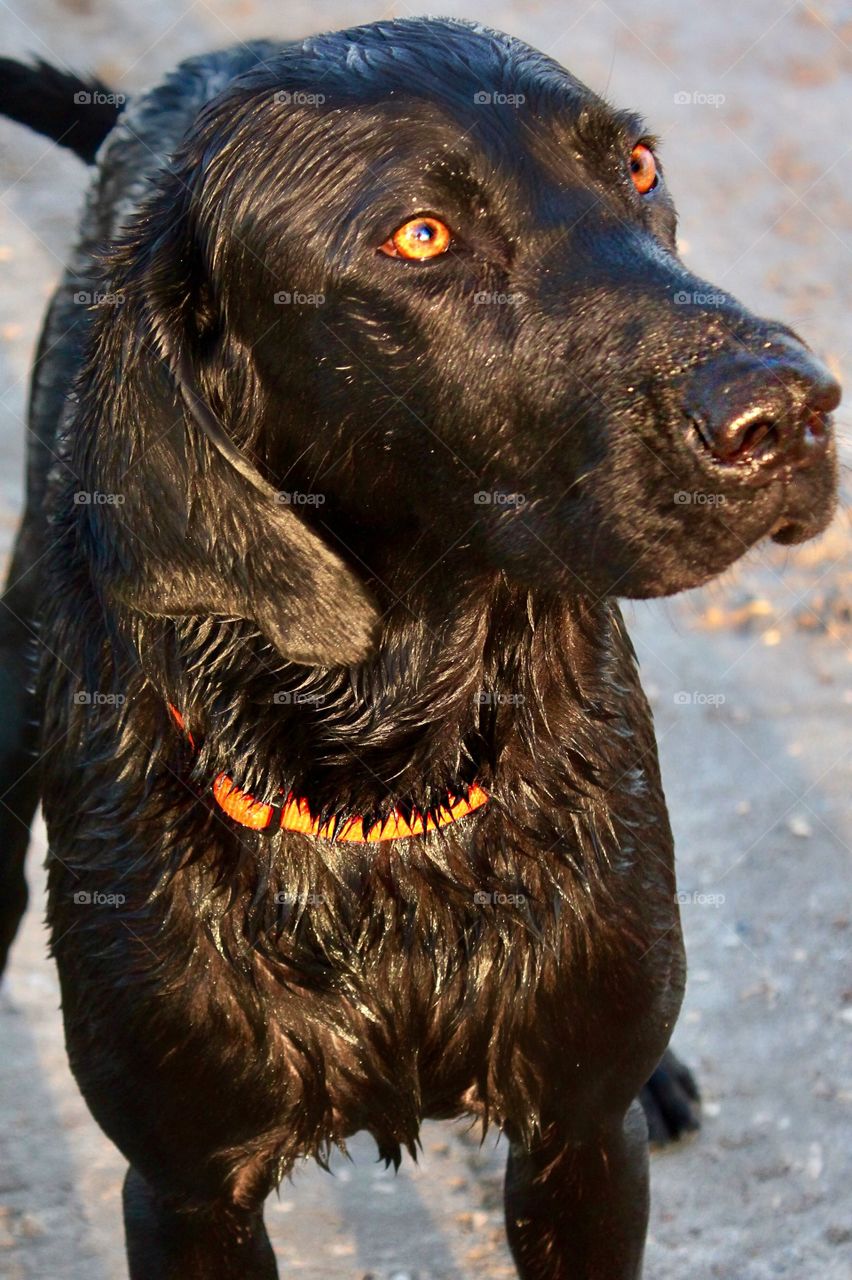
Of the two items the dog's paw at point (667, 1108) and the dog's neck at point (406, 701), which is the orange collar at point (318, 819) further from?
the dog's paw at point (667, 1108)

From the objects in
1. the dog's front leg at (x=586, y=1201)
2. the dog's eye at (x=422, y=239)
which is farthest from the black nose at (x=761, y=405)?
the dog's front leg at (x=586, y=1201)

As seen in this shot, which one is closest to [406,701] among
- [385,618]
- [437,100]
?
[385,618]

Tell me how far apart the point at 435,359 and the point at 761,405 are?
497 millimetres

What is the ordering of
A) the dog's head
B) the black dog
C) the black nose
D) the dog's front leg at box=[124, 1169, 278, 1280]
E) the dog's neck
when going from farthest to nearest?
the dog's front leg at box=[124, 1169, 278, 1280]
the dog's neck
the black dog
the dog's head
the black nose

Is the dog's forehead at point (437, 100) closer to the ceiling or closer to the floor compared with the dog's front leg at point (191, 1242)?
closer to the ceiling

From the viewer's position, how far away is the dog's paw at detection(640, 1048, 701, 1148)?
396 centimetres

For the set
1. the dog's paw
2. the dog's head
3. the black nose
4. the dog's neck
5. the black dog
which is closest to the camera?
the black nose

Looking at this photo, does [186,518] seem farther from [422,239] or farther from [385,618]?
[422,239]

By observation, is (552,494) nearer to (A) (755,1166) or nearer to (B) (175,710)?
(B) (175,710)

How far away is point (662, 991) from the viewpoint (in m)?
2.85

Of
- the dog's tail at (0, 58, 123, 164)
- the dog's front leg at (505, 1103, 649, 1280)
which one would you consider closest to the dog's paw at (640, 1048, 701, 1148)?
the dog's front leg at (505, 1103, 649, 1280)

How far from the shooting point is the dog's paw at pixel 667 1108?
3.96 metres

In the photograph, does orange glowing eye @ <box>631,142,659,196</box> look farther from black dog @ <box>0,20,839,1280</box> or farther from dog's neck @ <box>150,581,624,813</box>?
dog's neck @ <box>150,581,624,813</box>

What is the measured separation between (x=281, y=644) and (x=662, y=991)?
90cm
